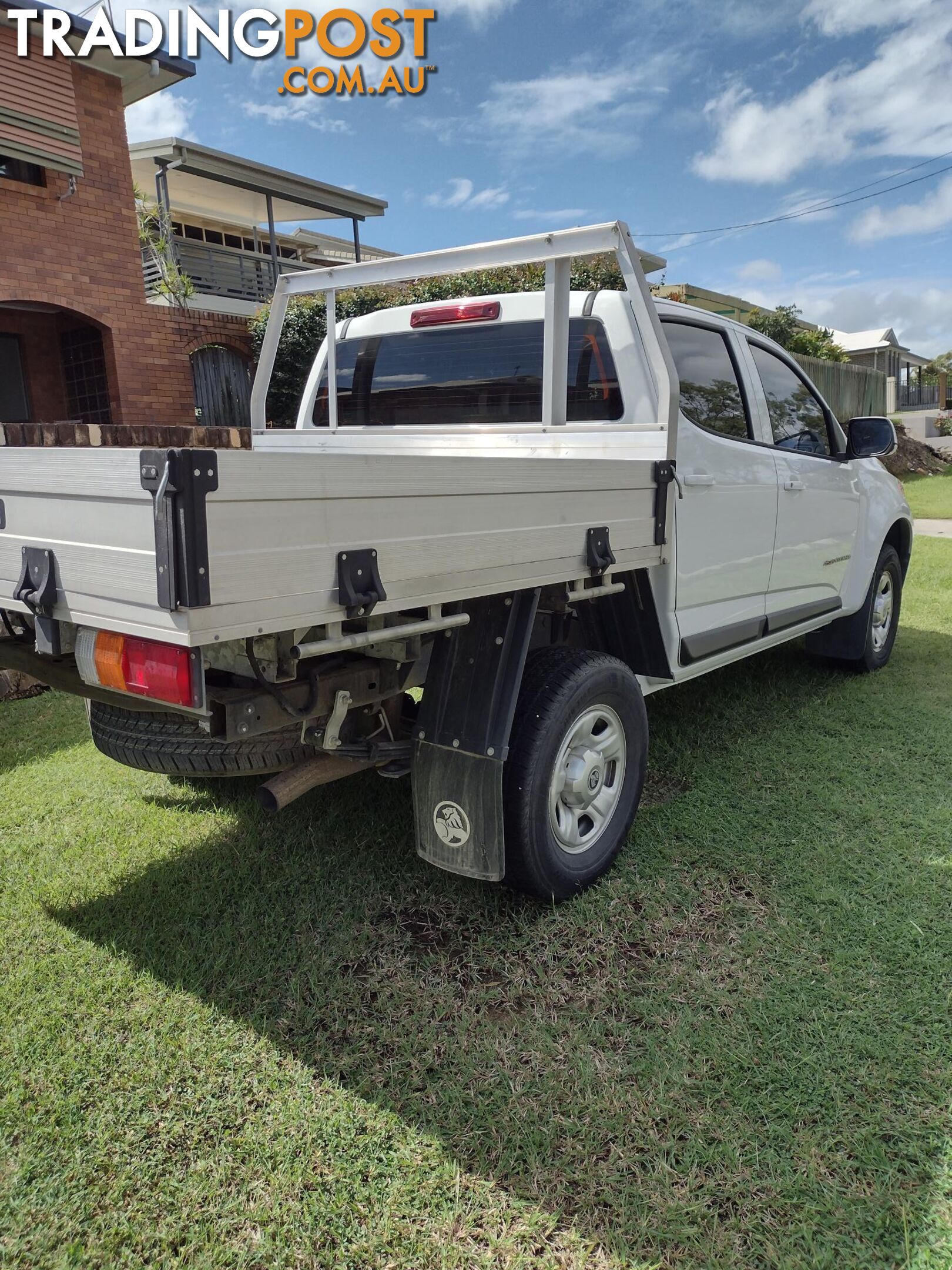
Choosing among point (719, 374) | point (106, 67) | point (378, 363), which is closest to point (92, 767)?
point (378, 363)

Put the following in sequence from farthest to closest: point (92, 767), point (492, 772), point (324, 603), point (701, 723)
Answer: point (701, 723) → point (92, 767) → point (492, 772) → point (324, 603)

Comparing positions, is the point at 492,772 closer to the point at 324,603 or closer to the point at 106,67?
the point at 324,603

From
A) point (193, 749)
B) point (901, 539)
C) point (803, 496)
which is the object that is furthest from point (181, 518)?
point (901, 539)

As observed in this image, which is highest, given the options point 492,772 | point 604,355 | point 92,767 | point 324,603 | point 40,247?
point 40,247

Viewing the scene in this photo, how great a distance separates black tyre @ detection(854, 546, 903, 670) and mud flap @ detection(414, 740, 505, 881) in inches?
143

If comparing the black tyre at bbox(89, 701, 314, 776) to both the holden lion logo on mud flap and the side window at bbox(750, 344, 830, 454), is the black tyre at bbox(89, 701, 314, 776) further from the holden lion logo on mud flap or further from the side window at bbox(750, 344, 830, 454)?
the side window at bbox(750, 344, 830, 454)

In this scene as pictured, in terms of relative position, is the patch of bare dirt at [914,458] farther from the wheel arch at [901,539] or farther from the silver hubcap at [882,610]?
the silver hubcap at [882,610]

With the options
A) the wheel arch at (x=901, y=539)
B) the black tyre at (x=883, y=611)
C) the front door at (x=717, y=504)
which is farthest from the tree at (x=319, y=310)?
the front door at (x=717, y=504)

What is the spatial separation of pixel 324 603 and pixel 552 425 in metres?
1.74

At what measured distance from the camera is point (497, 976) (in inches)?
103

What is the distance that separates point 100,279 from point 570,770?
10.5m

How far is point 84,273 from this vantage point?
10.6 meters

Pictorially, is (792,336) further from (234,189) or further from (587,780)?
(587,780)

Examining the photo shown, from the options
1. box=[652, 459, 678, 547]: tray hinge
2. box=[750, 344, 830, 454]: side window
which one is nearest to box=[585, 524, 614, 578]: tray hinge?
box=[652, 459, 678, 547]: tray hinge
